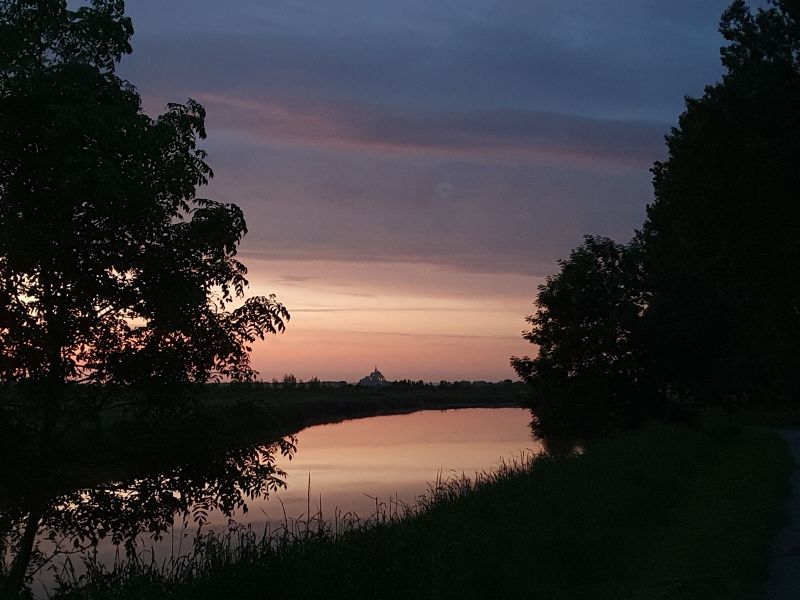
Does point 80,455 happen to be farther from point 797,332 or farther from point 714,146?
point 797,332

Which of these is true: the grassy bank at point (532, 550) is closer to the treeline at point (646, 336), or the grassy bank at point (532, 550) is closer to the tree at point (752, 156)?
the tree at point (752, 156)

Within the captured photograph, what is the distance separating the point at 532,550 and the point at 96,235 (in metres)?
7.85

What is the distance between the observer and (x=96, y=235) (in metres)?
12.7

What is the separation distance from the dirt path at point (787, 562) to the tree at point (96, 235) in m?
8.12

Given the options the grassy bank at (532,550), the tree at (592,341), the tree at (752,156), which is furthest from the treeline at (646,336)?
the grassy bank at (532,550)

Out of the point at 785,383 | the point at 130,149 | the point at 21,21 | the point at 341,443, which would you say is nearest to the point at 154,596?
the point at 130,149

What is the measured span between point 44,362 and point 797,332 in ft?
91.0

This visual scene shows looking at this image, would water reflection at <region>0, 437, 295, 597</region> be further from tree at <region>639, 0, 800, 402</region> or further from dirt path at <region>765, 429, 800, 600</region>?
tree at <region>639, 0, 800, 402</region>

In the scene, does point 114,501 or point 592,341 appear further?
point 592,341

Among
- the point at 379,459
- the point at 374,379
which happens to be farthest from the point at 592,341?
the point at 374,379

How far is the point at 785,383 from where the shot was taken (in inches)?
2183

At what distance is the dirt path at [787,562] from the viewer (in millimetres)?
10359

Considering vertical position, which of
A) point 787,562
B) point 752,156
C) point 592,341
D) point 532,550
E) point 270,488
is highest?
point 752,156

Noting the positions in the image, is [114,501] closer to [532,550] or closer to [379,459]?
[532,550]
